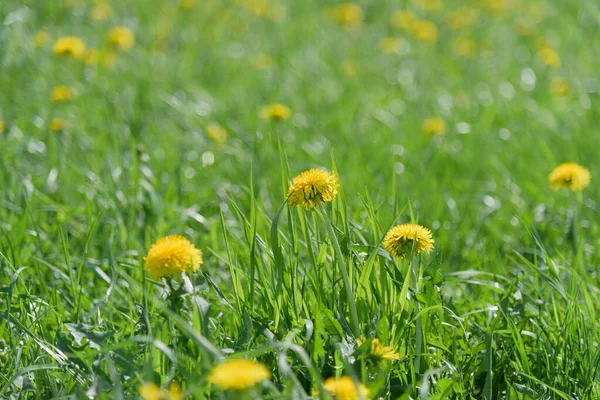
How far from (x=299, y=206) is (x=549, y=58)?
3.51 metres

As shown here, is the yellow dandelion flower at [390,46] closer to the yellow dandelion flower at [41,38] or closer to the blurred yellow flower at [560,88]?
the blurred yellow flower at [560,88]

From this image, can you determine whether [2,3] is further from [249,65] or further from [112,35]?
[249,65]

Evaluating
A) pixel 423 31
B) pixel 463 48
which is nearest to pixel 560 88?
pixel 463 48

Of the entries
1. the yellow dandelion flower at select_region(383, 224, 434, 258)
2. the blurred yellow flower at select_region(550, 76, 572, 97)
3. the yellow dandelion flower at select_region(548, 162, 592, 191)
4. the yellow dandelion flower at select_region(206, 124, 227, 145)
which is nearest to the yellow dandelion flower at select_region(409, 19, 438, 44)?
the blurred yellow flower at select_region(550, 76, 572, 97)

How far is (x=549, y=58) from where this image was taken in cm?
490

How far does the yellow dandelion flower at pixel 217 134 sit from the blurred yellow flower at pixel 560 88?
1.96 m

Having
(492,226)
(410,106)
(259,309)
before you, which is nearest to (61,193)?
(259,309)

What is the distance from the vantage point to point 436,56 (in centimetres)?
538

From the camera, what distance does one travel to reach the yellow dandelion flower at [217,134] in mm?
3406

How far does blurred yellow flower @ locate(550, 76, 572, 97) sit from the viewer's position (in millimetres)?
4406

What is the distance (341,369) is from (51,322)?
0.79 meters

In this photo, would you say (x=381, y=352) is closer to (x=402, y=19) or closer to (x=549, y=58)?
(x=549, y=58)

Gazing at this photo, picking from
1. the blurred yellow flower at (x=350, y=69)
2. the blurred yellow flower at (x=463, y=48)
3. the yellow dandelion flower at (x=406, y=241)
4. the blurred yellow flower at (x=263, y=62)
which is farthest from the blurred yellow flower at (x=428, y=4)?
the yellow dandelion flower at (x=406, y=241)

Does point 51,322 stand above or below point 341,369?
below
